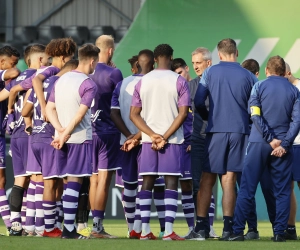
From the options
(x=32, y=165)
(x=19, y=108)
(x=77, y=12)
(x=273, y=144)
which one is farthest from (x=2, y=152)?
(x=77, y=12)

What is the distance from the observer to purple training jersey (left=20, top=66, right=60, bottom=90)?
10.9m

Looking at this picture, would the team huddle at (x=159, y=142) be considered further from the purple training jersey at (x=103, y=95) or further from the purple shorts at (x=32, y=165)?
the purple training jersey at (x=103, y=95)

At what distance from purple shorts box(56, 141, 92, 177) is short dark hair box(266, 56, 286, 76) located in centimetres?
207

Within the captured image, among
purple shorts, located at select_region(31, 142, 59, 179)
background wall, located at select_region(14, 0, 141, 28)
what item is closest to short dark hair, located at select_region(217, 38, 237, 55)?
purple shorts, located at select_region(31, 142, 59, 179)

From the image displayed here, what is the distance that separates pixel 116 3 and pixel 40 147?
42.6 ft

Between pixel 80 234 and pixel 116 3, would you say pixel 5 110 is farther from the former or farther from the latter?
pixel 116 3

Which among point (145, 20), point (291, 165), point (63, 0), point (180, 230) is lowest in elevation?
point (180, 230)

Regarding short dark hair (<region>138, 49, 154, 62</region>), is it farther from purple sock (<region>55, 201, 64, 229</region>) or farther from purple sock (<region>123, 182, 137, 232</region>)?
purple sock (<region>55, 201, 64, 229</region>)

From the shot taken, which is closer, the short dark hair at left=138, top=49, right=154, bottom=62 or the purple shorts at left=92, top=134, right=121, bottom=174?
the short dark hair at left=138, top=49, right=154, bottom=62

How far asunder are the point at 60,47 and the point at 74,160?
129 centimetres

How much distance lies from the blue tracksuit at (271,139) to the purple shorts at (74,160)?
162 cm

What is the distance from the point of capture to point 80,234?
1045 cm

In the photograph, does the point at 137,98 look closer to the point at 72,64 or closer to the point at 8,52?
the point at 72,64

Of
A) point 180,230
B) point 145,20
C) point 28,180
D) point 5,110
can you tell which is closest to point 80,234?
point 28,180
